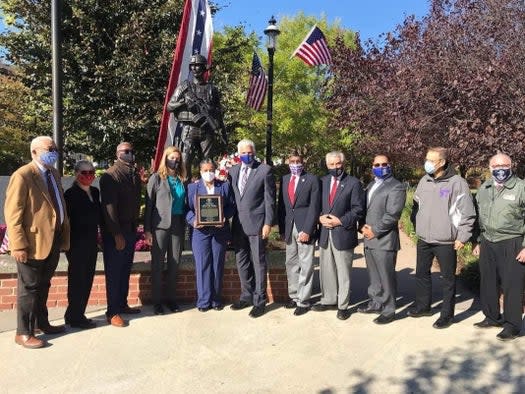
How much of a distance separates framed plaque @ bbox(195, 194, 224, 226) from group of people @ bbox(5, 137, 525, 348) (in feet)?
0.11

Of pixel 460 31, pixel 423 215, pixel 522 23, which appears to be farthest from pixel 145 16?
pixel 423 215

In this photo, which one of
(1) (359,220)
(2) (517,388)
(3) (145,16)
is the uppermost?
(3) (145,16)

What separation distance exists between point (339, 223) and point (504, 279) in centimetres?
167

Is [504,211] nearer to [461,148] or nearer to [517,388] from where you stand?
[517,388]

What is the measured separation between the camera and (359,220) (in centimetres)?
532

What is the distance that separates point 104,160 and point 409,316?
1024 cm

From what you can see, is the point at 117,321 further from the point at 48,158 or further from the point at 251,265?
the point at 48,158

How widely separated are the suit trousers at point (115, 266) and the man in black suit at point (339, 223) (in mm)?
2045

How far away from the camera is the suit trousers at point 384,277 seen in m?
5.14

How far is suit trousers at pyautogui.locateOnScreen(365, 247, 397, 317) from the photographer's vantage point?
5.14 meters

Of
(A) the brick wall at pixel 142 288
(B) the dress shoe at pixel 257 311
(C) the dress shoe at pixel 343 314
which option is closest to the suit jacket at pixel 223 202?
(A) the brick wall at pixel 142 288

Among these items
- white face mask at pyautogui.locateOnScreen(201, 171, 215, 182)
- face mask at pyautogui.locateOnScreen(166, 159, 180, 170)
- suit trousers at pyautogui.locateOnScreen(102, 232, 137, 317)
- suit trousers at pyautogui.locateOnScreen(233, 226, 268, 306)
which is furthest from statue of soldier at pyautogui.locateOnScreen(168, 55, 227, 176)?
suit trousers at pyautogui.locateOnScreen(102, 232, 137, 317)

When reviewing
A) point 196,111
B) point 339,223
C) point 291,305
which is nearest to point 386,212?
point 339,223

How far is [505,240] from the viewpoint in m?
4.67
